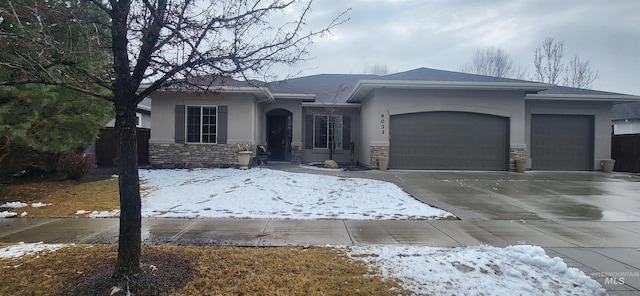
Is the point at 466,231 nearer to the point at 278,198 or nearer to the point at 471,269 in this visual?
the point at 471,269

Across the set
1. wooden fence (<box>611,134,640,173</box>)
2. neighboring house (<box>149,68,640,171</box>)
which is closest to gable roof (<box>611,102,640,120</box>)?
wooden fence (<box>611,134,640,173</box>)

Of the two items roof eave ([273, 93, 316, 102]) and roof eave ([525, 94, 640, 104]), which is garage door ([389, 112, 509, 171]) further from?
roof eave ([273, 93, 316, 102])

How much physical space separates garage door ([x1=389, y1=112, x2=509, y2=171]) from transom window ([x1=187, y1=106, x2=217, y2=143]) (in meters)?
7.52

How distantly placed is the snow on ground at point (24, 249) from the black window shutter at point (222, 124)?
392 inches

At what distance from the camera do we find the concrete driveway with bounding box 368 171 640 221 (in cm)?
691

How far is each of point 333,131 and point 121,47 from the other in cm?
1488

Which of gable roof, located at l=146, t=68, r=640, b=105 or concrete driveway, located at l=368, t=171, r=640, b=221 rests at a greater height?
gable roof, located at l=146, t=68, r=640, b=105

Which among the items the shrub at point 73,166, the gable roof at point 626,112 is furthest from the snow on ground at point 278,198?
the gable roof at point 626,112

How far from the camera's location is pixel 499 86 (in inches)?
540

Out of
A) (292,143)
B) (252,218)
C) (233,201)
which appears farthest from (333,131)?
(252,218)

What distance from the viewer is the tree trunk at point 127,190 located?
340cm

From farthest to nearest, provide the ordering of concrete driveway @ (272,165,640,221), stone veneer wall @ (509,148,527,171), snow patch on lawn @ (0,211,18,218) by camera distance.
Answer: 1. stone veneer wall @ (509,148,527,171)
2. concrete driveway @ (272,165,640,221)
3. snow patch on lawn @ (0,211,18,218)

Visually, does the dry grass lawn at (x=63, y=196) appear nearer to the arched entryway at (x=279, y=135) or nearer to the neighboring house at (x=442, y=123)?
the neighboring house at (x=442, y=123)

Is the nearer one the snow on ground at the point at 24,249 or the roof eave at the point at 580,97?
the snow on ground at the point at 24,249
